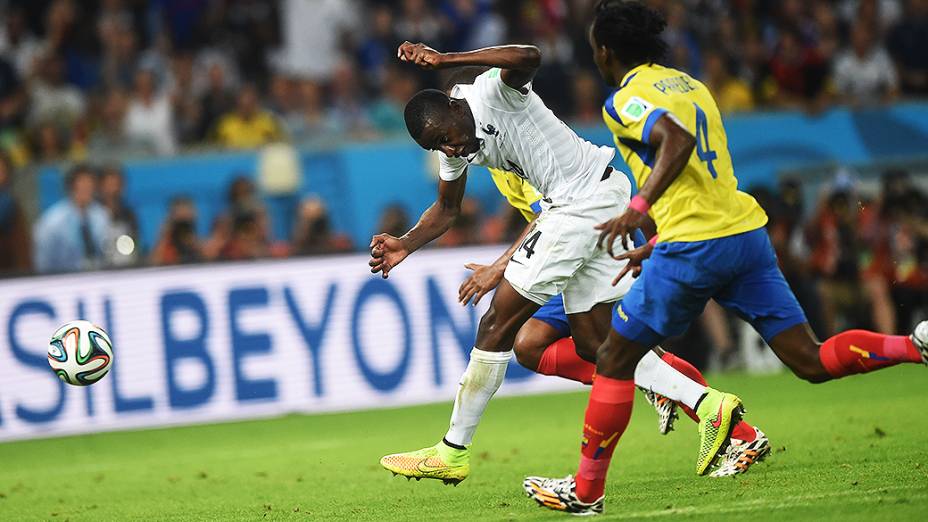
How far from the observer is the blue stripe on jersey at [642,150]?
20.6 ft

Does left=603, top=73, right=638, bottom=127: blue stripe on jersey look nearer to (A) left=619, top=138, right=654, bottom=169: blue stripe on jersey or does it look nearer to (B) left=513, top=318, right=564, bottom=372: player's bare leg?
(A) left=619, top=138, right=654, bottom=169: blue stripe on jersey

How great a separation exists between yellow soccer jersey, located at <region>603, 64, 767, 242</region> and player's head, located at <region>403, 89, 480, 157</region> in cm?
103

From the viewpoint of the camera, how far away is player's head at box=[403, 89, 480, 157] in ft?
23.2

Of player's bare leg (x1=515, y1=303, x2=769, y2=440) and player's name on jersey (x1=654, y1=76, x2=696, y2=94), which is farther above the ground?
player's name on jersey (x1=654, y1=76, x2=696, y2=94)

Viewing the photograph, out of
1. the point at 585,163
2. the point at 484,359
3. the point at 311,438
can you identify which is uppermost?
the point at 585,163

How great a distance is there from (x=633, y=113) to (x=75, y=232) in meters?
9.08

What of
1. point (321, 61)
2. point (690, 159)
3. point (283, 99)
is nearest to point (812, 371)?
point (690, 159)

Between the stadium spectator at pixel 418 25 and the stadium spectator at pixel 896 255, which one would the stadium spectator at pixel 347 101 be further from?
the stadium spectator at pixel 896 255

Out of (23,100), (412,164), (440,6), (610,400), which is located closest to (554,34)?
(440,6)

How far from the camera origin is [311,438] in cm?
1098

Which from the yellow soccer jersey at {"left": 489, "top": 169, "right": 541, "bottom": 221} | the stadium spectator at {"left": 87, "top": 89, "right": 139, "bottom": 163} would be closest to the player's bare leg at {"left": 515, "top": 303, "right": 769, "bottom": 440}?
the yellow soccer jersey at {"left": 489, "top": 169, "right": 541, "bottom": 221}

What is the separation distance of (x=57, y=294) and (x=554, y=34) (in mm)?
7997

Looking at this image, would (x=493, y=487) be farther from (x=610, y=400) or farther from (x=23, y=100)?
(x=23, y=100)

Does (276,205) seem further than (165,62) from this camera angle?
No
